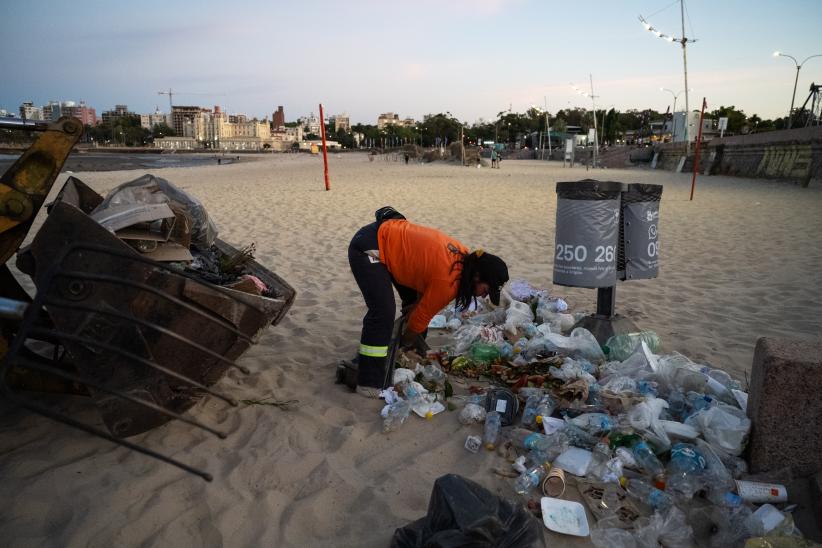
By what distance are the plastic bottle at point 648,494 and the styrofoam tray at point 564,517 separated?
311mm

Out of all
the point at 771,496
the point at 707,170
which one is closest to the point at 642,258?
the point at 771,496

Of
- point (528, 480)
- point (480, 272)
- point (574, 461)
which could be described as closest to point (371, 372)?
point (480, 272)

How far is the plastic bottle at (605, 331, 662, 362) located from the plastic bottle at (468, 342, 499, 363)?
87 cm

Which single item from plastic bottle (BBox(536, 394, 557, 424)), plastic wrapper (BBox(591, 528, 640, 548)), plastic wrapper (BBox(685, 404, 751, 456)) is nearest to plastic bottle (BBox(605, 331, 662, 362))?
plastic bottle (BBox(536, 394, 557, 424))

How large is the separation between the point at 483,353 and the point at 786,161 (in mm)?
23205

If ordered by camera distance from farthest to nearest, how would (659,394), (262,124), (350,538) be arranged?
(262,124)
(659,394)
(350,538)

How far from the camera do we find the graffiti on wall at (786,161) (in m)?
20.2

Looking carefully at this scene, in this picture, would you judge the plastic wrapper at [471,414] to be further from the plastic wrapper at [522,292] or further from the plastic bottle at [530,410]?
the plastic wrapper at [522,292]

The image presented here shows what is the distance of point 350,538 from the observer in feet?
7.71

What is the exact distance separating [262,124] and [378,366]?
7841 inches

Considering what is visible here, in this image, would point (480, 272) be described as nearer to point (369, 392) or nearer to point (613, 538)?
point (369, 392)

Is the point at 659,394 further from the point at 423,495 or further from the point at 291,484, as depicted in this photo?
the point at 291,484

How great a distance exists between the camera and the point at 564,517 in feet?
8.07

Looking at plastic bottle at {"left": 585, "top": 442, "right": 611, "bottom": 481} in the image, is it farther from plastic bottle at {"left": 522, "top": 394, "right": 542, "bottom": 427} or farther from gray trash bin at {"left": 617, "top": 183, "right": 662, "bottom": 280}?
gray trash bin at {"left": 617, "top": 183, "right": 662, "bottom": 280}
